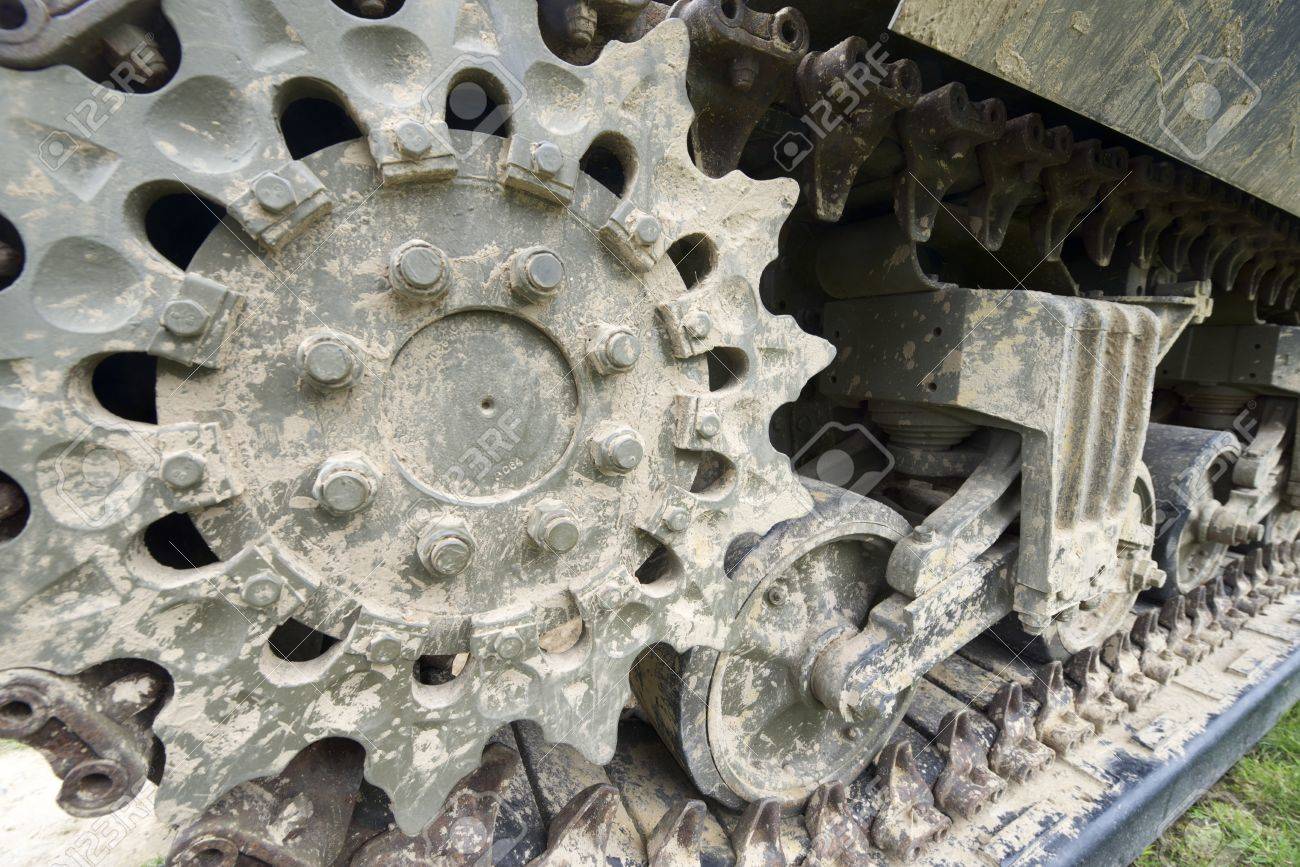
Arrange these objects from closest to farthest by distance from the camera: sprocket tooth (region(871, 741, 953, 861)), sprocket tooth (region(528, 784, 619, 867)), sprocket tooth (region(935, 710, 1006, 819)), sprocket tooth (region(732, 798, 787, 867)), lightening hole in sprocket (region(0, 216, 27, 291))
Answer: lightening hole in sprocket (region(0, 216, 27, 291)), sprocket tooth (region(528, 784, 619, 867)), sprocket tooth (region(732, 798, 787, 867)), sprocket tooth (region(871, 741, 953, 861)), sprocket tooth (region(935, 710, 1006, 819))

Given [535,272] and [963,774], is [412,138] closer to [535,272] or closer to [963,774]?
[535,272]

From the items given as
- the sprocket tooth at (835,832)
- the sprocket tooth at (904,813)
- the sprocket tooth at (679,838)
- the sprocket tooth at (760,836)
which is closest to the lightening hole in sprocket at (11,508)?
the sprocket tooth at (679,838)

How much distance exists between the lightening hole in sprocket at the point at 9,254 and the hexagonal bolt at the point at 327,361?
0.27m

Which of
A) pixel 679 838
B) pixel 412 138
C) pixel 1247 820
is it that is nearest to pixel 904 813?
pixel 679 838

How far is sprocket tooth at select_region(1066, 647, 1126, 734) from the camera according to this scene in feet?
6.36

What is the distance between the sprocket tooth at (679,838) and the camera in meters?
1.24

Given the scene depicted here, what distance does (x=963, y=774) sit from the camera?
5.28 ft

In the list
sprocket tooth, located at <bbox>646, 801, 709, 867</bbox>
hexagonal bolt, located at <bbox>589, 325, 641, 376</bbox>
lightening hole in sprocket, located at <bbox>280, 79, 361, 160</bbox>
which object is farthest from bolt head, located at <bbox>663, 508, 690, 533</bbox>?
lightening hole in sprocket, located at <bbox>280, 79, 361, 160</bbox>

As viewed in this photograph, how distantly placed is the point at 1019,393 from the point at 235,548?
4.48ft

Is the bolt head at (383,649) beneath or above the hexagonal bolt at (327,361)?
beneath

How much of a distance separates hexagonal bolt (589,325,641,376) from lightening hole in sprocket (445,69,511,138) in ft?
0.94

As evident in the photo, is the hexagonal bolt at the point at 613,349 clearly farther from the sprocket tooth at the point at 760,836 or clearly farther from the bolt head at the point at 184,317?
the sprocket tooth at the point at 760,836

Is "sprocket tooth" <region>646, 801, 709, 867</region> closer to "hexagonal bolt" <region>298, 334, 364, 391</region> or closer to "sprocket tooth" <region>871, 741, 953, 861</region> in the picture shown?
"sprocket tooth" <region>871, 741, 953, 861</region>

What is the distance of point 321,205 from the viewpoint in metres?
0.78
